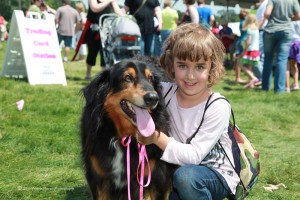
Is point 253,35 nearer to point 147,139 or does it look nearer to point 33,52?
point 33,52

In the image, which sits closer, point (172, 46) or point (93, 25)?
point (172, 46)

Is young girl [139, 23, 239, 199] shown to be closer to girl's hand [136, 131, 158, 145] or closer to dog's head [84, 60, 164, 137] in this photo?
girl's hand [136, 131, 158, 145]

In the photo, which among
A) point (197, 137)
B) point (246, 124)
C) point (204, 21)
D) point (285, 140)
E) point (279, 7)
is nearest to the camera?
point (197, 137)

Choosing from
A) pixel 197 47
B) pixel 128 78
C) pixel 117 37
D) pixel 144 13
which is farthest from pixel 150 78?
pixel 144 13

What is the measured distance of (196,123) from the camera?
283 centimetres

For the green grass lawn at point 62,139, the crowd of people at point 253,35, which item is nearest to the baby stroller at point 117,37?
the crowd of people at point 253,35

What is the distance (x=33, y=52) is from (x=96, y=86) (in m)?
6.26

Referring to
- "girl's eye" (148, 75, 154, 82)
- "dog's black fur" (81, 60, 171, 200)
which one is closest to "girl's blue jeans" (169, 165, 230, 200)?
"dog's black fur" (81, 60, 171, 200)

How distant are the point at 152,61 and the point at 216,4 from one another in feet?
54.2

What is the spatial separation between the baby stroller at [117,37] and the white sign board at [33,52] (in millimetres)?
1122

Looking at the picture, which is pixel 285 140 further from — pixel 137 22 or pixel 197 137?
pixel 137 22

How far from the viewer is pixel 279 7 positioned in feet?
27.6

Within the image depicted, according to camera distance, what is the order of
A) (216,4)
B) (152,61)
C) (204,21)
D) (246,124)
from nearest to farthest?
(152,61), (246,124), (204,21), (216,4)

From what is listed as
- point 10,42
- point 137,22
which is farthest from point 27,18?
point 137,22
